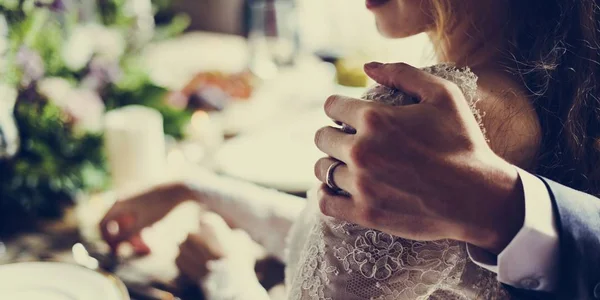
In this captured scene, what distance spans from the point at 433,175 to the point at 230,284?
1.39ft

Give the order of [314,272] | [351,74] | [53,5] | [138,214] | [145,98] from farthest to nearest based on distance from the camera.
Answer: [351,74] < [145,98] < [53,5] < [138,214] < [314,272]

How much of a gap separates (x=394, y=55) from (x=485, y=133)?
1674 millimetres

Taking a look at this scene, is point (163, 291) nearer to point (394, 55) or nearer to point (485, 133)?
point (485, 133)

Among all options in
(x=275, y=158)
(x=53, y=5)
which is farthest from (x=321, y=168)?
(x=53, y=5)

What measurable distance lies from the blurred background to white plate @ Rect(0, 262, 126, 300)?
0.39ft

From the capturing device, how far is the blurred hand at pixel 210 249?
0.82 m

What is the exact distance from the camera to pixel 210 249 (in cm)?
87

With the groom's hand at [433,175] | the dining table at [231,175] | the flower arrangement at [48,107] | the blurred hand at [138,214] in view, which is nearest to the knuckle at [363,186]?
the groom's hand at [433,175]

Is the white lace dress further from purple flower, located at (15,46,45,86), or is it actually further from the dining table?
purple flower, located at (15,46,45,86)

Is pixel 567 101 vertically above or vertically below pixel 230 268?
above

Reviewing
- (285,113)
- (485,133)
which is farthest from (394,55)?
(485,133)

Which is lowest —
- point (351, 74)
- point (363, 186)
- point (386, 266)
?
point (351, 74)

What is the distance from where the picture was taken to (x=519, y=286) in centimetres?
50

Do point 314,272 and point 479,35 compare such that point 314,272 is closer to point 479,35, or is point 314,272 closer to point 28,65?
point 479,35
